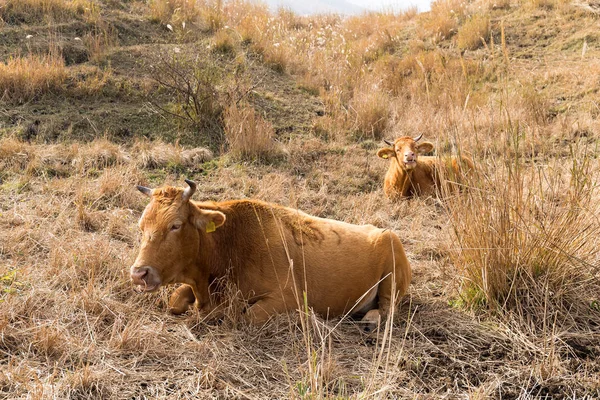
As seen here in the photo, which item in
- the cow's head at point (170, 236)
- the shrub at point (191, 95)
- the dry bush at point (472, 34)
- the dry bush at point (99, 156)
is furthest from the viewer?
the dry bush at point (472, 34)

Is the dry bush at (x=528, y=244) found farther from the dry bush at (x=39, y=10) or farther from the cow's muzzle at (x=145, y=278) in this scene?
the dry bush at (x=39, y=10)

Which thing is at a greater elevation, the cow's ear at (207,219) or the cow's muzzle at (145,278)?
the cow's ear at (207,219)

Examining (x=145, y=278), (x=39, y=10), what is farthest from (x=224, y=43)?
(x=145, y=278)

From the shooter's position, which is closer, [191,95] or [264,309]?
[264,309]

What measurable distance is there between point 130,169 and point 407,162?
382cm

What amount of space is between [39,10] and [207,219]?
10.1 metres

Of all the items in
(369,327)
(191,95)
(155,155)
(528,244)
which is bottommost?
(369,327)

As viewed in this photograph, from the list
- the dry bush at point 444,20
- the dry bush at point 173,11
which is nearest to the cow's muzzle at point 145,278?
the dry bush at point 173,11

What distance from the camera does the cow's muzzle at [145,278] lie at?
3.96 metres

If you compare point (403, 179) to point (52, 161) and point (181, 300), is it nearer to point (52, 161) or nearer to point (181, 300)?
point (181, 300)

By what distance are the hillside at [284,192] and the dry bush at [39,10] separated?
68 mm

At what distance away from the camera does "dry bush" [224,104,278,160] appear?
8570 mm

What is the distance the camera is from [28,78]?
31.0 feet

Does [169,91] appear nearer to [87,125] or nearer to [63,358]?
[87,125]
